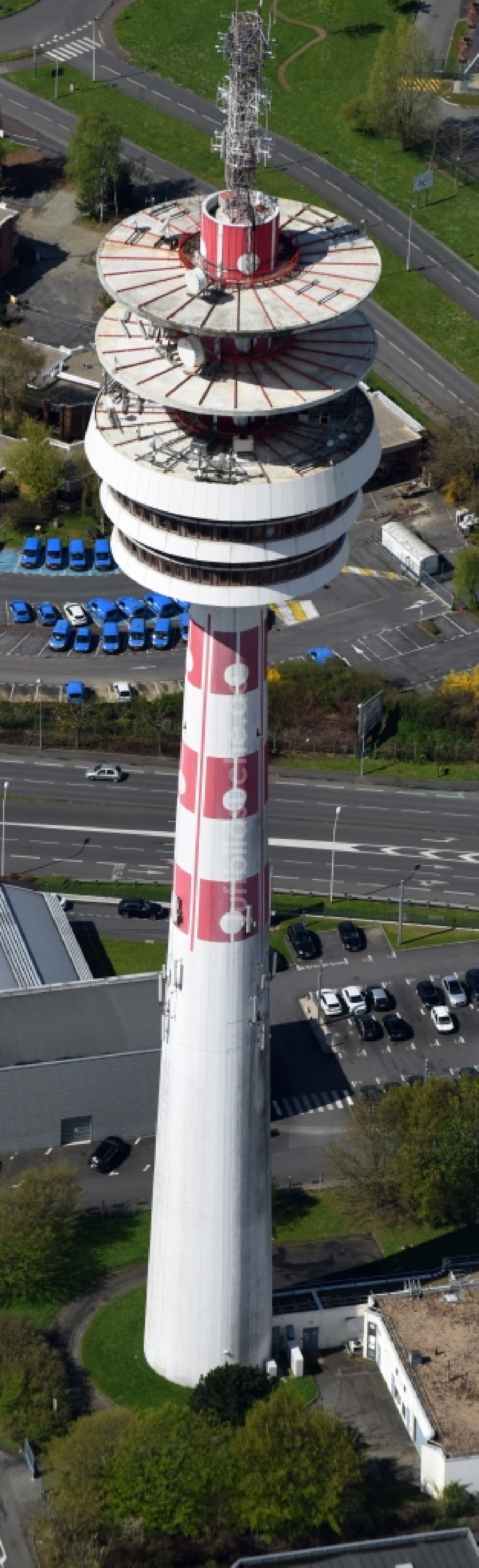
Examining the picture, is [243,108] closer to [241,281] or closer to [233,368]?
[241,281]

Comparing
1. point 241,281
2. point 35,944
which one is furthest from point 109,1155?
point 241,281

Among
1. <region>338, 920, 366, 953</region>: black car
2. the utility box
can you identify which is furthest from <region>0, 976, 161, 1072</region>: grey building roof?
the utility box

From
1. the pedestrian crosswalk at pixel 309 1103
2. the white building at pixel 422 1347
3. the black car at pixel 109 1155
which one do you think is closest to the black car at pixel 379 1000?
the pedestrian crosswalk at pixel 309 1103

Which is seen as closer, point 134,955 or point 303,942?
point 134,955

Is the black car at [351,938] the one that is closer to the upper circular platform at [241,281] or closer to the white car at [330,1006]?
the white car at [330,1006]

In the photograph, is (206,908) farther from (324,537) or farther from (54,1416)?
(54,1416)

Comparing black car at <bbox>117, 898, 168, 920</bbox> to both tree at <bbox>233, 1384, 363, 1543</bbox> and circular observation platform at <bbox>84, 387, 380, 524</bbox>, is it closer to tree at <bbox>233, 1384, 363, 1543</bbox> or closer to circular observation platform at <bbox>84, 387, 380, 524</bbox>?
tree at <bbox>233, 1384, 363, 1543</bbox>
